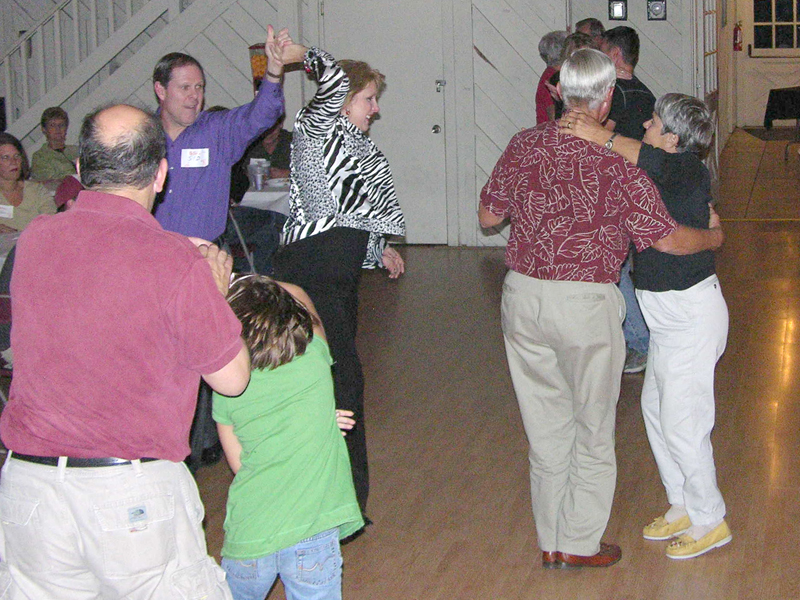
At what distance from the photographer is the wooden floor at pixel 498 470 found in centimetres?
310

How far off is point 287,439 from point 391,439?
2.31m

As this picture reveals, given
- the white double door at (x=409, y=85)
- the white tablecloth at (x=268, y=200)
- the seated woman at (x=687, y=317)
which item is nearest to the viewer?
the seated woman at (x=687, y=317)

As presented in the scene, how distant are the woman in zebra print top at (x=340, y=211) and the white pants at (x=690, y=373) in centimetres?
98

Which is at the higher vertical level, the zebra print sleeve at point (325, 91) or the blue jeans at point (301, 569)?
the zebra print sleeve at point (325, 91)

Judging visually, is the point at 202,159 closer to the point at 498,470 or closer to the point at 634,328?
the point at 498,470

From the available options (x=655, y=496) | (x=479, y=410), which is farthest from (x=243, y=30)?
(x=655, y=496)

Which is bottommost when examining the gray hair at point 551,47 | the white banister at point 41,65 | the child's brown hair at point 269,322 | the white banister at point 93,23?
the child's brown hair at point 269,322

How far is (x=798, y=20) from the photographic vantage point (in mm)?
16219

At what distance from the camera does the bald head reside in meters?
1.82

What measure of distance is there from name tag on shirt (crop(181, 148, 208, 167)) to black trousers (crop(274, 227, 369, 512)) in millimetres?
449

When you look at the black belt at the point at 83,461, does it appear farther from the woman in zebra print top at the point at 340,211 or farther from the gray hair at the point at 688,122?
the gray hair at the point at 688,122

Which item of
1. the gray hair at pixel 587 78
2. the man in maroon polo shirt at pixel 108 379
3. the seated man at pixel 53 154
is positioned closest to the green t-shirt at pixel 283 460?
the man in maroon polo shirt at pixel 108 379

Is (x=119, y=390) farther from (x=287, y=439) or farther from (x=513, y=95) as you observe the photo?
(x=513, y=95)

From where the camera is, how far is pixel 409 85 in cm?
868
